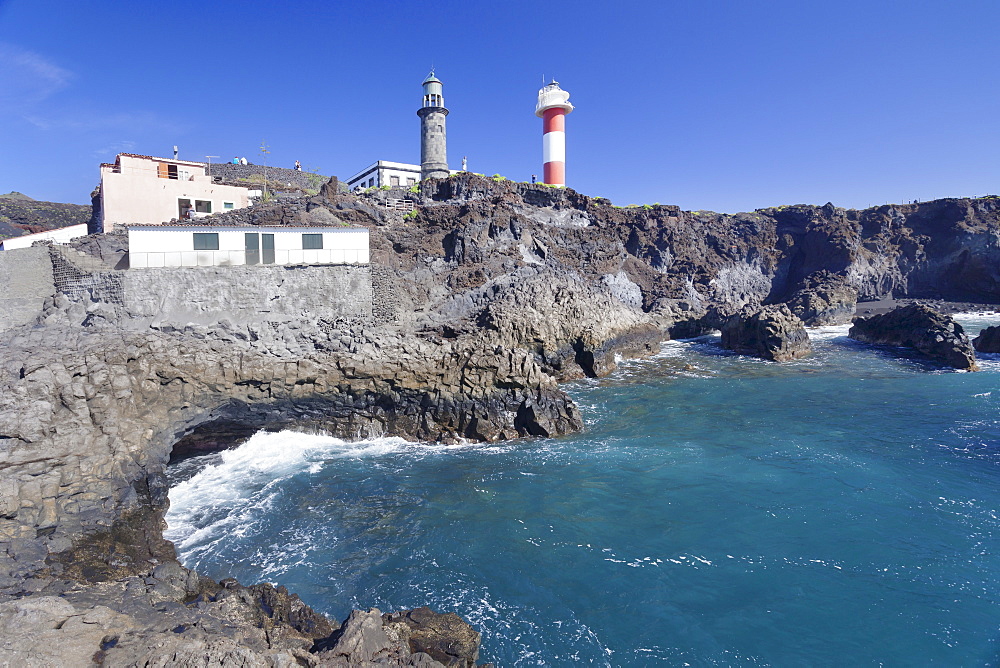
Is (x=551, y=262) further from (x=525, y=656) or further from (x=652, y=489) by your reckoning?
(x=525, y=656)

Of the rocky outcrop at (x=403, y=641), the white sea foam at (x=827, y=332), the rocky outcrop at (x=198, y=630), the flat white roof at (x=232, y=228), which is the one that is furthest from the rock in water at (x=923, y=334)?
the flat white roof at (x=232, y=228)

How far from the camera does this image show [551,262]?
34.7 m

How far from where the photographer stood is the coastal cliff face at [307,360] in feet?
28.2

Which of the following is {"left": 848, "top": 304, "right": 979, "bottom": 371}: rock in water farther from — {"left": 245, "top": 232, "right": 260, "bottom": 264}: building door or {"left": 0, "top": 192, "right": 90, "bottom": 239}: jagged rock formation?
{"left": 0, "top": 192, "right": 90, "bottom": 239}: jagged rock formation

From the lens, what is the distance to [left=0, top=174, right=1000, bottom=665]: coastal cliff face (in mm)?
8602

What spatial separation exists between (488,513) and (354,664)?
18.6 feet

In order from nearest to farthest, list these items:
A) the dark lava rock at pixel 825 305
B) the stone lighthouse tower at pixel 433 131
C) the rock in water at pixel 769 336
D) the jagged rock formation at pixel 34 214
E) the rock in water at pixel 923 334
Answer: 1. the rock in water at pixel 923 334
2. the rock in water at pixel 769 336
3. the jagged rock formation at pixel 34 214
4. the dark lava rock at pixel 825 305
5. the stone lighthouse tower at pixel 433 131

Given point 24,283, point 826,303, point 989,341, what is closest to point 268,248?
point 24,283

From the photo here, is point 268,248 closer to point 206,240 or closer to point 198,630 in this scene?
point 206,240

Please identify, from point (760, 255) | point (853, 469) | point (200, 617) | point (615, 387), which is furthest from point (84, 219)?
point (760, 255)

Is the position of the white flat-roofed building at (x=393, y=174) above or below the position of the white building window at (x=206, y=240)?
above

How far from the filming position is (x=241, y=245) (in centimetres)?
2103

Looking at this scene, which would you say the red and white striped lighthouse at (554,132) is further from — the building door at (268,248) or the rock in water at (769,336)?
the building door at (268,248)

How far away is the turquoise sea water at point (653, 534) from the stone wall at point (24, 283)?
40.6 feet
